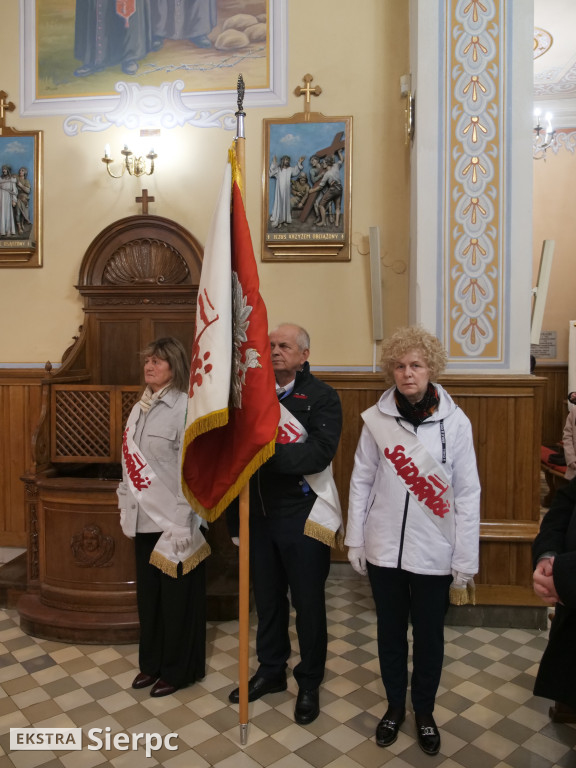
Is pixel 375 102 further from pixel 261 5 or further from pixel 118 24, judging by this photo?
pixel 118 24

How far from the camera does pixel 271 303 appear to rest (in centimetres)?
429

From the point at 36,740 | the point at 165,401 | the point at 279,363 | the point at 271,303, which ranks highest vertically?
the point at 271,303

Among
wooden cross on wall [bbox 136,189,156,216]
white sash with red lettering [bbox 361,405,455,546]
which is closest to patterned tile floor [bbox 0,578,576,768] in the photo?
white sash with red lettering [bbox 361,405,455,546]

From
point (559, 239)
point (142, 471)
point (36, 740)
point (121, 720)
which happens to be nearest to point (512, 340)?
point (142, 471)

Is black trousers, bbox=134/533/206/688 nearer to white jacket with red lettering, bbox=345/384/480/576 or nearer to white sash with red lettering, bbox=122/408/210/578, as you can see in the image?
white sash with red lettering, bbox=122/408/210/578

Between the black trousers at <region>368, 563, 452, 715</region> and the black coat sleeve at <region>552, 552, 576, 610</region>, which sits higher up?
the black coat sleeve at <region>552, 552, 576, 610</region>

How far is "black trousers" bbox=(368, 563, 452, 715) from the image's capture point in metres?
2.30

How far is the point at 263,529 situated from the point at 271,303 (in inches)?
80.5

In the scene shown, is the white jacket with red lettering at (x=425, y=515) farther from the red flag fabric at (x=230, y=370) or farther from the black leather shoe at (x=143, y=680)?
the black leather shoe at (x=143, y=680)

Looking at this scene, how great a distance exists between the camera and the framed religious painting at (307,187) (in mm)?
4172

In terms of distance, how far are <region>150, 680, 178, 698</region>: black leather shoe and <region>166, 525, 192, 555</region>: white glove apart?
2.02 feet

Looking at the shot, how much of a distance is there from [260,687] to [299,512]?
82cm

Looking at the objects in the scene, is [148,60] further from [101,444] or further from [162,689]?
[162,689]

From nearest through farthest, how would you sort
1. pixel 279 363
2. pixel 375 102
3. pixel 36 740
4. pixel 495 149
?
pixel 36 740 → pixel 279 363 → pixel 495 149 → pixel 375 102
